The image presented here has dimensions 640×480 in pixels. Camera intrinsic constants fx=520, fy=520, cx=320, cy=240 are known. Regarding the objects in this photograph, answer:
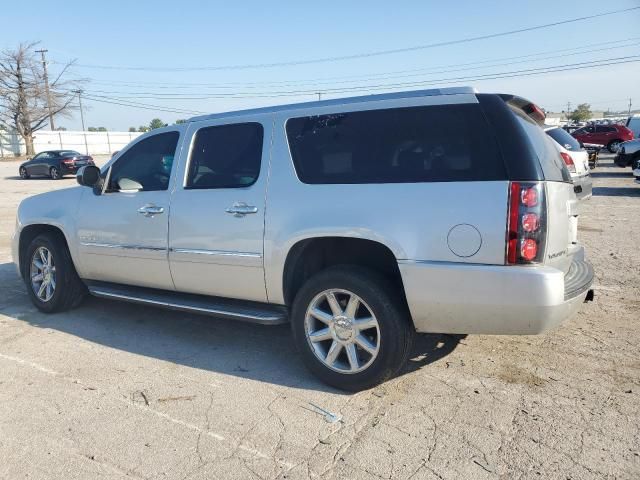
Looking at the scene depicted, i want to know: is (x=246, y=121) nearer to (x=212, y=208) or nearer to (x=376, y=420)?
(x=212, y=208)

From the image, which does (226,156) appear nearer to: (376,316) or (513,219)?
(376,316)

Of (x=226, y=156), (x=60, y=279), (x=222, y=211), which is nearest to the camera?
(x=222, y=211)

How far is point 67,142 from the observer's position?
57.8 meters

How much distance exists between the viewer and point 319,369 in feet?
12.0

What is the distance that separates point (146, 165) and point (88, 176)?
604 millimetres

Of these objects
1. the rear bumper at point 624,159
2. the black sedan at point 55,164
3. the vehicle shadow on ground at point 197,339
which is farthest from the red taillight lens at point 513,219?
the black sedan at point 55,164

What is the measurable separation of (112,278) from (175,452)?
2499mm

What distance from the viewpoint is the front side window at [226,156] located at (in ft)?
13.2

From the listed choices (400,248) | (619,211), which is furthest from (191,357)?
(619,211)

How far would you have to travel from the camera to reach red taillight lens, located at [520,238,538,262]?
299 cm

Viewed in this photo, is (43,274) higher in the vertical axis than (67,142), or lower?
lower

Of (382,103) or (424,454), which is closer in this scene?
(424,454)

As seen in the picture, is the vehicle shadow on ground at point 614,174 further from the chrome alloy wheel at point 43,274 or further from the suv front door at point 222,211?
the chrome alloy wheel at point 43,274

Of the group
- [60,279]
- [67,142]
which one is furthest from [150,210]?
[67,142]
